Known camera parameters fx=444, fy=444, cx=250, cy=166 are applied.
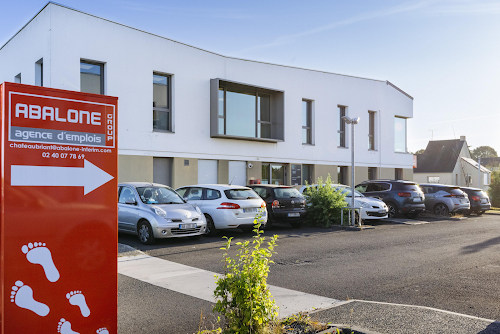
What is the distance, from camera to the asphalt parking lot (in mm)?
5633

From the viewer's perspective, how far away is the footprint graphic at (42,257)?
130 inches

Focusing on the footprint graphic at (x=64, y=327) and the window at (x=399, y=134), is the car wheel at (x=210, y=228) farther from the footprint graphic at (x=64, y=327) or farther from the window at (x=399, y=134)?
the window at (x=399, y=134)

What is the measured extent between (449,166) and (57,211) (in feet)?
206

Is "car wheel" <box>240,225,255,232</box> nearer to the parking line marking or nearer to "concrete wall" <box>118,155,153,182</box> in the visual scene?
the parking line marking

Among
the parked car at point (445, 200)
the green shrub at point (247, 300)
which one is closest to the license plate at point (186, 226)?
the green shrub at point (247, 300)

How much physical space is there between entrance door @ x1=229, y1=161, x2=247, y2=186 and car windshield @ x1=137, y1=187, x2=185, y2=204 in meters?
9.25

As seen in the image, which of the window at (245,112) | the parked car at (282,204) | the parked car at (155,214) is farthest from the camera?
the window at (245,112)

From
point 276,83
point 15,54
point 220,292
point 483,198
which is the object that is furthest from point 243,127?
point 220,292

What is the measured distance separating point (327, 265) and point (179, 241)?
15.7 feet

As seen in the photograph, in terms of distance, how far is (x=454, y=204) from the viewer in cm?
2164

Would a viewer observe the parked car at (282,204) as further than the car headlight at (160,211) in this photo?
Yes

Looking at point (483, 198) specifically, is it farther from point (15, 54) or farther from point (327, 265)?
point (15, 54)

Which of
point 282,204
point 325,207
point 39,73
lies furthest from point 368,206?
point 39,73

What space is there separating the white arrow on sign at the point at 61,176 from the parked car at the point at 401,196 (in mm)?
17754
